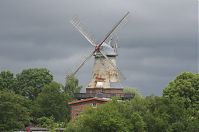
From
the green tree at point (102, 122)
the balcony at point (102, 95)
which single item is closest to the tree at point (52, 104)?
the balcony at point (102, 95)

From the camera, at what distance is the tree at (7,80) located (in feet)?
421

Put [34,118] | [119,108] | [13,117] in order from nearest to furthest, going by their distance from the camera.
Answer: [119,108] → [13,117] → [34,118]

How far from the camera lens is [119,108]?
261 feet

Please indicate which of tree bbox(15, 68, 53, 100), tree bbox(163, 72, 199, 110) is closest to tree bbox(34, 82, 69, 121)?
tree bbox(15, 68, 53, 100)

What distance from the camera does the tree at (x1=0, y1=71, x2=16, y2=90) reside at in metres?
128

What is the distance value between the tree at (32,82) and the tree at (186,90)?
3517 cm

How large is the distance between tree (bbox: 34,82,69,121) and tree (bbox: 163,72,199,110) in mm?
18921

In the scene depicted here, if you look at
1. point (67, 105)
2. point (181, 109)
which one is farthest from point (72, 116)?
point (181, 109)

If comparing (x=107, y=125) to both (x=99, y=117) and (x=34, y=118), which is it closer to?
(x=99, y=117)

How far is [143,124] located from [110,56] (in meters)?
52.7

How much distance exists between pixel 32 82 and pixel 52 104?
1974 centimetres

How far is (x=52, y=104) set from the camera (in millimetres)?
111625

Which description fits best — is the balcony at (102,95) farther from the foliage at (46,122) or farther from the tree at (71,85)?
the foliage at (46,122)

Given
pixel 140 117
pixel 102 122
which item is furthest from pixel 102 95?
pixel 102 122
